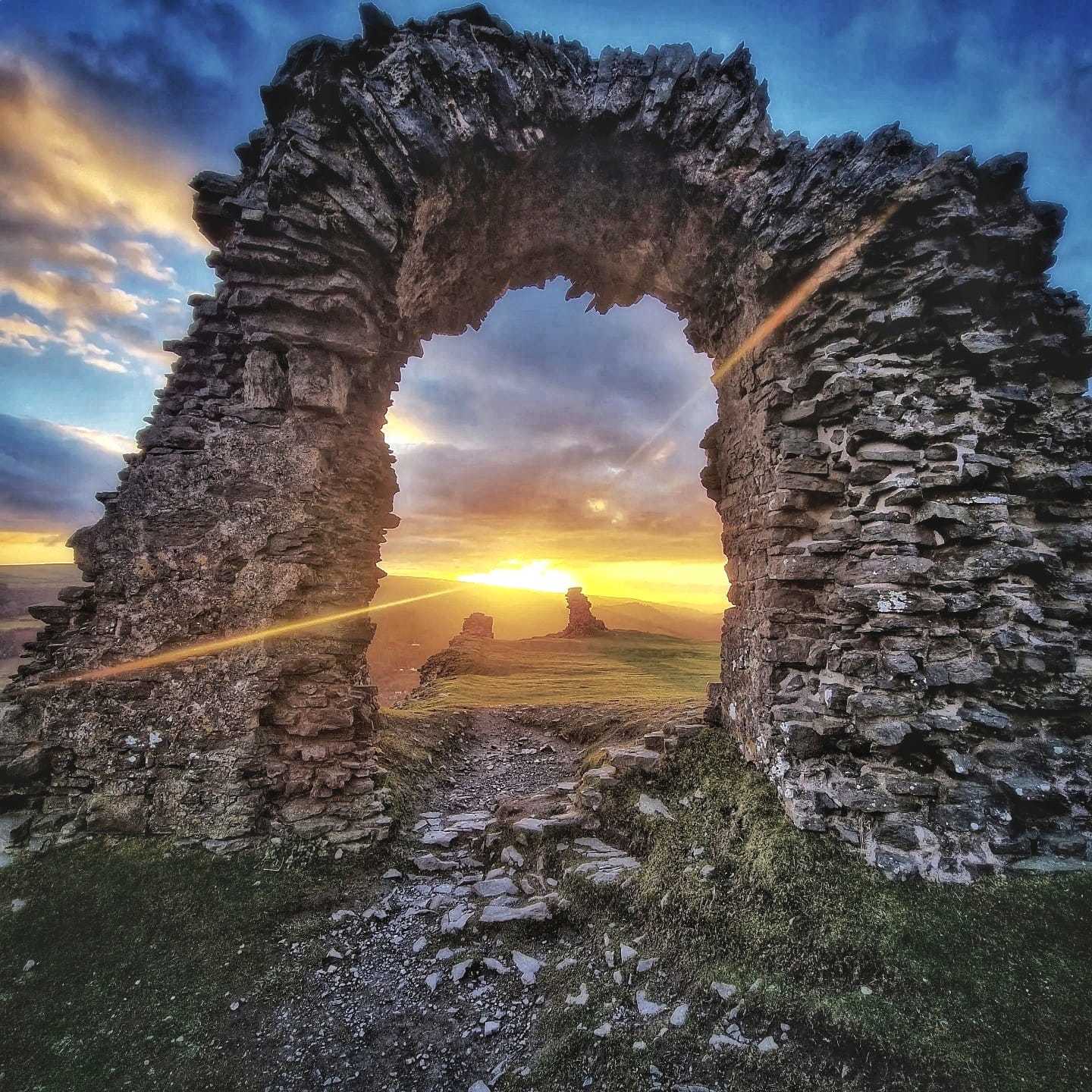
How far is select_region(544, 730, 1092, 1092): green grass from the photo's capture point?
12.4 feet

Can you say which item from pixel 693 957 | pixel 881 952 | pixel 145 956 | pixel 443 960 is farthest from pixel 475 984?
pixel 881 952

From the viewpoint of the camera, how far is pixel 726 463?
9.51 meters

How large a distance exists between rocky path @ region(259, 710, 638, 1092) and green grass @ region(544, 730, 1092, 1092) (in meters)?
0.60

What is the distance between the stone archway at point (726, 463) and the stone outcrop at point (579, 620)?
90.4ft

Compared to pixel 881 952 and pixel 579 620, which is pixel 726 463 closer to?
pixel 881 952

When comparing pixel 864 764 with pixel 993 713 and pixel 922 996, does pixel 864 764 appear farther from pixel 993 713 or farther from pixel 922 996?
pixel 922 996

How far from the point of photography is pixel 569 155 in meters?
8.96

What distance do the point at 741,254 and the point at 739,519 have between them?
162 inches

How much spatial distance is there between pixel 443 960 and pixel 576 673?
18.1 metres

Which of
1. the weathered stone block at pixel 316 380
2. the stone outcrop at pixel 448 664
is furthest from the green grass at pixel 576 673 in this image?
the weathered stone block at pixel 316 380

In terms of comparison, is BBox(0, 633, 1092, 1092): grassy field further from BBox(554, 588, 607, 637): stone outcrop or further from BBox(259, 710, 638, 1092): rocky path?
BBox(554, 588, 607, 637): stone outcrop

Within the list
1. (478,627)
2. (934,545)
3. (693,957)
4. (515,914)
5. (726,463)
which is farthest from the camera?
(478,627)

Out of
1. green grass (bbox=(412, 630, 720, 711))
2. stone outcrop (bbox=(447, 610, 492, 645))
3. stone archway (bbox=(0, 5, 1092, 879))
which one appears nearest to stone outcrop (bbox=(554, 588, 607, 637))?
green grass (bbox=(412, 630, 720, 711))

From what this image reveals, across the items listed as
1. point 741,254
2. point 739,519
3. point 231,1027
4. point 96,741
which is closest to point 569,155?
point 741,254
